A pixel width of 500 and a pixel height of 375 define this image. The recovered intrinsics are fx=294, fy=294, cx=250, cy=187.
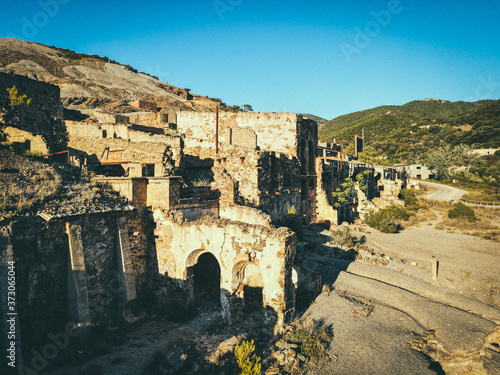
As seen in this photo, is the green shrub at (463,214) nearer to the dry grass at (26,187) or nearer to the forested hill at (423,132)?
the dry grass at (26,187)

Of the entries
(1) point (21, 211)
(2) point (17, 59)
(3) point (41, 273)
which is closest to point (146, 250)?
(3) point (41, 273)

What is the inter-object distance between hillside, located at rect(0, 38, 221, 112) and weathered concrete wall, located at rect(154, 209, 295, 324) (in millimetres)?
25297

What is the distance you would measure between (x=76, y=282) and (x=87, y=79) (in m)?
45.2

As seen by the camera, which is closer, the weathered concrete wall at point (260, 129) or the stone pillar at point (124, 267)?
the stone pillar at point (124, 267)

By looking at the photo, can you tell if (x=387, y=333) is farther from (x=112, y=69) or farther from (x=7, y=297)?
(x=112, y=69)

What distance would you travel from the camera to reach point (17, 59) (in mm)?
42438

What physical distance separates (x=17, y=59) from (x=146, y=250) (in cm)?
4787

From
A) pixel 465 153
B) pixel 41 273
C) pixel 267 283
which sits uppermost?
pixel 465 153

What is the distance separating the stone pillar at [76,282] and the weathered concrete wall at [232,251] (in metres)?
2.73

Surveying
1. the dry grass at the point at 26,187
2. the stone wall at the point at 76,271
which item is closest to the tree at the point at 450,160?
the stone wall at the point at 76,271

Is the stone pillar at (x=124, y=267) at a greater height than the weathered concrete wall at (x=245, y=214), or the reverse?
the weathered concrete wall at (x=245, y=214)

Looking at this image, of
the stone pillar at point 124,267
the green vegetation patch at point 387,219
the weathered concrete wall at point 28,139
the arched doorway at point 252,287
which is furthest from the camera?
the green vegetation patch at point 387,219

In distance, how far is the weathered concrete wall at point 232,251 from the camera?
899 cm

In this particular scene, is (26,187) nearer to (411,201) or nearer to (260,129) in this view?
(260,129)
